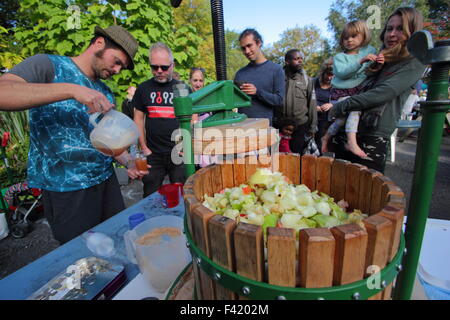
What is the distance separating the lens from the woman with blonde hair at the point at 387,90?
183cm

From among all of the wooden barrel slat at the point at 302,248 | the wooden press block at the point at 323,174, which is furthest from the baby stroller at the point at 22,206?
the wooden press block at the point at 323,174

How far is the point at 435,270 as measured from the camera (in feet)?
3.72

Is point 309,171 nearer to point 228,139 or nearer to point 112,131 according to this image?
point 228,139

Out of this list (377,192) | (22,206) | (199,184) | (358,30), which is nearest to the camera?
(377,192)

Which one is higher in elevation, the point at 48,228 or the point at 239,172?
the point at 239,172

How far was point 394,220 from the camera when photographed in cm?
62

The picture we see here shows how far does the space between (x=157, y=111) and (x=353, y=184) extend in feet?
9.22

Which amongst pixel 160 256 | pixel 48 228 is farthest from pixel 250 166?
pixel 48 228

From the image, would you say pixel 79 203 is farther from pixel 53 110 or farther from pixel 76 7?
pixel 76 7

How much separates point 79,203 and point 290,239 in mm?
1942

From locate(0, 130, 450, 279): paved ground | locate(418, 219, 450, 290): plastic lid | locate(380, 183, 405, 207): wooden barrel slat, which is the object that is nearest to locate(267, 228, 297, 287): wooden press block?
locate(380, 183, 405, 207): wooden barrel slat

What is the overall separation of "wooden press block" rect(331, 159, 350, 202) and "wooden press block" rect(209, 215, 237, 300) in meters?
0.72

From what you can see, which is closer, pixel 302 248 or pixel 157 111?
pixel 302 248
